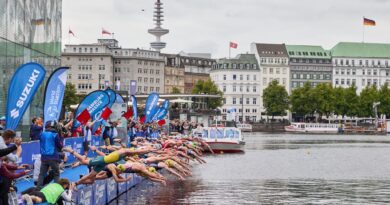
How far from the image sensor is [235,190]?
3531 centimetres

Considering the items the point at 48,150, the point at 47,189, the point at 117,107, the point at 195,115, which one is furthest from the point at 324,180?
the point at 195,115

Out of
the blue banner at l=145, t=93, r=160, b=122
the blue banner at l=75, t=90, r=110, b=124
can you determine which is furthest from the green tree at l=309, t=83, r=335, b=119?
the blue banner at l=75, t=90, r=110, b=124

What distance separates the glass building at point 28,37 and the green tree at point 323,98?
137 metres

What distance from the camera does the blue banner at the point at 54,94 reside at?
28078 millimetres

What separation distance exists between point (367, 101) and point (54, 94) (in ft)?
543

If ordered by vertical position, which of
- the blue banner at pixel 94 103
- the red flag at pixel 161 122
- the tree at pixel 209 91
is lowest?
the red flag at pixel 161 122

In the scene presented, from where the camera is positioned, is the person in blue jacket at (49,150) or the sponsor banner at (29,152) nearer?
the person in blue jacket at (49,150)

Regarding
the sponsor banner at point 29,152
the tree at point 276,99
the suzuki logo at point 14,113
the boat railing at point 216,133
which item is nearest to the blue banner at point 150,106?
the boat railing at point 216,133

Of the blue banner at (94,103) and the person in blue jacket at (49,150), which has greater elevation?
the blue banner at (94,103)

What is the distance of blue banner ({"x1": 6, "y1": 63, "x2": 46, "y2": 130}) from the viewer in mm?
24359

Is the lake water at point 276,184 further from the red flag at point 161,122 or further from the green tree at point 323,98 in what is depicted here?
the green tree at point 323,98

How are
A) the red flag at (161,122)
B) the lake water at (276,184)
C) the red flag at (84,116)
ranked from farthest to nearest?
the red flag at (161,122) → the red flag at (84,116) → the lake water at (276,184)

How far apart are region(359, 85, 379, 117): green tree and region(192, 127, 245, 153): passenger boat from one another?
122 metres

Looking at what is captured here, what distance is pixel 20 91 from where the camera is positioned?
2464cm
